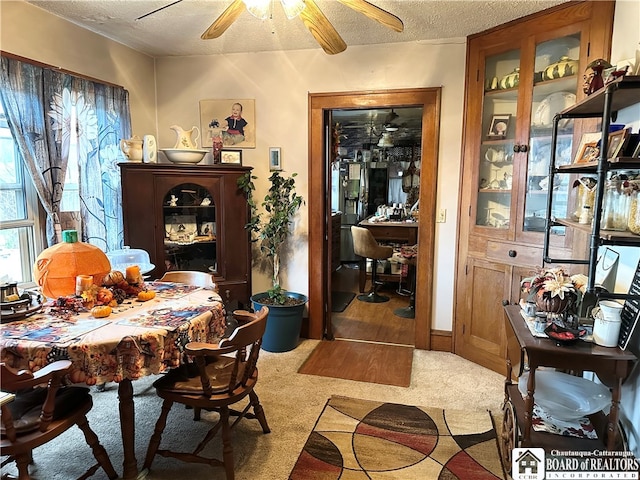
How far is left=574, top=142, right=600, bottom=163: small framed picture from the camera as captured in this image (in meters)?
2.02

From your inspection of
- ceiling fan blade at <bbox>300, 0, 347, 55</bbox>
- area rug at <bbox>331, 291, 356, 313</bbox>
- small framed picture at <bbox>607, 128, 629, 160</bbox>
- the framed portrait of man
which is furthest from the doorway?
small framed picture at <bbox>607, 128, 629, 160</bbox>

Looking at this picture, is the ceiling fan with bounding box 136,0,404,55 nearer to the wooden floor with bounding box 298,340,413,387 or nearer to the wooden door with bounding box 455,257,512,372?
the wooden door with bounding box 455,257,512,372

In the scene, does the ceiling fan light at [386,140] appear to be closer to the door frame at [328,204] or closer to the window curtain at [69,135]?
the door frame at [328,204]

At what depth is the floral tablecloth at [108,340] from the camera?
5.52 ft

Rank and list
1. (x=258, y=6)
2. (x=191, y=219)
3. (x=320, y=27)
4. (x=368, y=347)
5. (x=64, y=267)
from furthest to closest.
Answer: (x=368, y=347), (x=191, y=219), (x=64, y=267), (x=320, y=27), (x=258, y=6)

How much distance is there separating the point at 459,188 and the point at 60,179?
2908 millimetres

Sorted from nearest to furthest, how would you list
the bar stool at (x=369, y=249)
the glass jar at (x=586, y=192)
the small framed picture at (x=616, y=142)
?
the small framed picture at (x=616, y=142) < the glass jar at (x=586, y=192) < the bar stool at (x=369, y=249)

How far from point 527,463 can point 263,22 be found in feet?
9.98

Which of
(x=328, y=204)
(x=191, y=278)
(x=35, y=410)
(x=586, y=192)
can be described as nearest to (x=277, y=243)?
(x=328, y=204)

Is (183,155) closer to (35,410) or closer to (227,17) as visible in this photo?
(227,17)

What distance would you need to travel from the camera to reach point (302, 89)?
3.62 meters

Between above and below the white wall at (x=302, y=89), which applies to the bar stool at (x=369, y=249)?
below

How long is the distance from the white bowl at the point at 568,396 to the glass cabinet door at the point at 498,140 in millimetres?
1276

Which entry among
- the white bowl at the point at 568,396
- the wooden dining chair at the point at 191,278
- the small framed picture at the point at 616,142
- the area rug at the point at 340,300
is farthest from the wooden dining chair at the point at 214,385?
the area rug at the point at 340,300
